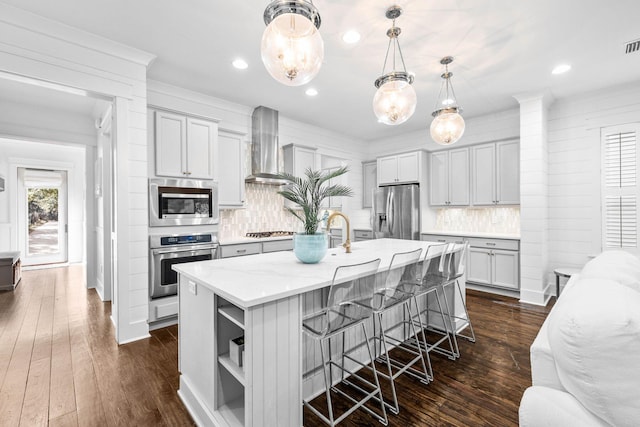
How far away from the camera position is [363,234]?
20.7ft

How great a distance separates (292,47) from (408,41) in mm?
1703

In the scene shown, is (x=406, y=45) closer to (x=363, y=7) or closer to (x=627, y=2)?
(x=363, y=7)

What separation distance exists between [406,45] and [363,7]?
72cm

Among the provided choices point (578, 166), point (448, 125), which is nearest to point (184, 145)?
point (448, 125)

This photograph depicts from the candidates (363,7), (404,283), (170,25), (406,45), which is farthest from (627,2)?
(170,25)

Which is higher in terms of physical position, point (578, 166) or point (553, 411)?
point (578, 166)

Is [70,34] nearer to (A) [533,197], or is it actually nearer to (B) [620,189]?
(A) [533,197]

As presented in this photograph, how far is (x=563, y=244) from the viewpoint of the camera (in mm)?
4281

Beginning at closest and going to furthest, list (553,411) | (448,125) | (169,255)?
(553,411), (448,125), (169,255)

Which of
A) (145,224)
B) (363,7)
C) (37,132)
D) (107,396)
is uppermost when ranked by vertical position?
(363,7)

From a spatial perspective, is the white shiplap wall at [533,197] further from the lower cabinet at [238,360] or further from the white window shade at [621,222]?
the lower cabinet at [238,360]

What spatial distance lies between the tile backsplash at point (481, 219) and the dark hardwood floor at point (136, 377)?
178 centimetres

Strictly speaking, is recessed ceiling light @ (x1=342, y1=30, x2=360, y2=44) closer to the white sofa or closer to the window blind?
the white sofa

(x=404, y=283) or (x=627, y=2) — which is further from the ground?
(x=627, y=2)
